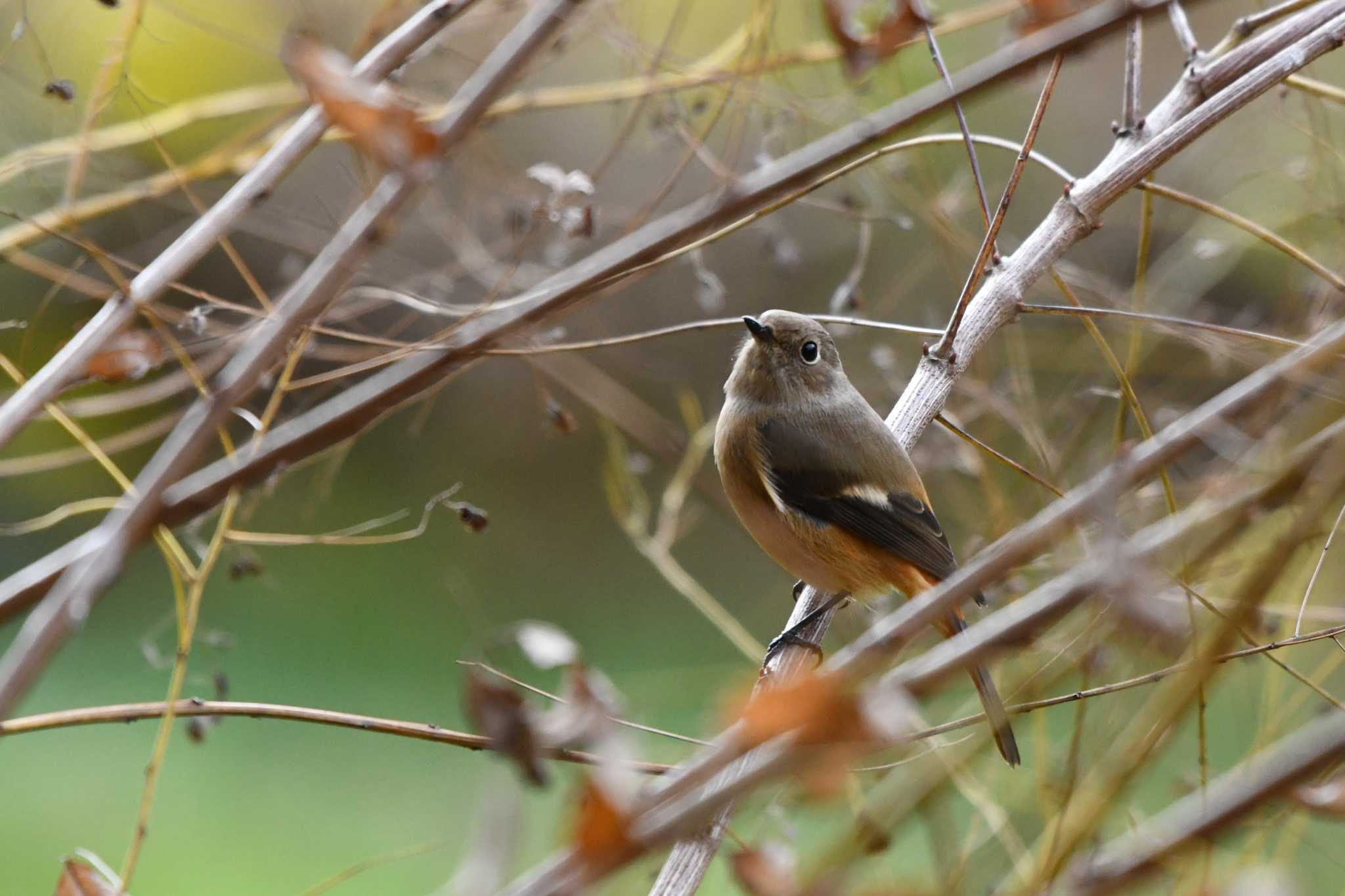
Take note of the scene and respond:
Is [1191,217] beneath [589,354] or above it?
beneath

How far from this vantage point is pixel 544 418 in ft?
10.3

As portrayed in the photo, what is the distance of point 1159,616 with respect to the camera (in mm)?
572

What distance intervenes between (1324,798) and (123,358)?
849mm

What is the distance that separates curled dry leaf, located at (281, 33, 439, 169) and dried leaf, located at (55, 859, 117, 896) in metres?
0.60

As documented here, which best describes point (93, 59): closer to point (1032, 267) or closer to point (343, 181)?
point (343, 181)

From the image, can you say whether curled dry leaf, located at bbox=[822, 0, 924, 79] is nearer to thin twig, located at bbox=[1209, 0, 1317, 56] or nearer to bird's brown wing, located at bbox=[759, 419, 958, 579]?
thin twig, located at bbox=[1209, 0, 1317, 56]

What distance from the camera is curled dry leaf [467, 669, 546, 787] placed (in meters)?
0.54

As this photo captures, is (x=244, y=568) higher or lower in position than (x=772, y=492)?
higher

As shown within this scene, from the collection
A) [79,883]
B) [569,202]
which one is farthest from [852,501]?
[79,883]

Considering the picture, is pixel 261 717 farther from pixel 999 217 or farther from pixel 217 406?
pixel 999 217

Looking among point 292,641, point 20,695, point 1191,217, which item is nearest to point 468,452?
point 292,641

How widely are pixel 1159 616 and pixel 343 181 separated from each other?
467 centimetres

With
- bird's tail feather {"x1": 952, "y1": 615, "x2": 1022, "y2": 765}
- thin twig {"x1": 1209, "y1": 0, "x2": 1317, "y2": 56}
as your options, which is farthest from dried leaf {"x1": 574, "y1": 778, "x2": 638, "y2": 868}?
thin twig {"x1": 1209, "y1": 0, "x2": 1317, "y2": 56}

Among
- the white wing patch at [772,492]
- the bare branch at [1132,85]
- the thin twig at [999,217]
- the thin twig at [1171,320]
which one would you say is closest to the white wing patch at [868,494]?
the white wing patch at [772,492]
